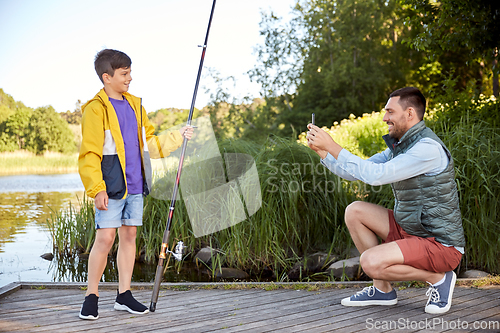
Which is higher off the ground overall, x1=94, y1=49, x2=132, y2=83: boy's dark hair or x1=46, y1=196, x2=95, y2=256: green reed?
x1=94, y1=49, x2=132, y2=83: boy's dark hair

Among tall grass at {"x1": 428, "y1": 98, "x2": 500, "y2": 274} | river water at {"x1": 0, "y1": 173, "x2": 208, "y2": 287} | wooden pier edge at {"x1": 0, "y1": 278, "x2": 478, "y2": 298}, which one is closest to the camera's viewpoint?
wooden pier edge at {"x1": 0, "y1": 278, "x2": 478, "y2": 298}

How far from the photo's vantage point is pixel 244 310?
92.0 inches

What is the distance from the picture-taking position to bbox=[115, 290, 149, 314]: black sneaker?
7.38ft

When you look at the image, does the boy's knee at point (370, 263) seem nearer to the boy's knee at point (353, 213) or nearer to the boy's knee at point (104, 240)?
the boy's knee at point (353, 213)

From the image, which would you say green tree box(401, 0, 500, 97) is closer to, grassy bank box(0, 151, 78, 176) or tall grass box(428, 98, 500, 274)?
tall grass box(428, 98, 500, 274)

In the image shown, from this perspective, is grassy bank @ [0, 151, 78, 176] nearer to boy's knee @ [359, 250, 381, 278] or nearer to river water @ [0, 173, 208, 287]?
river water @ [0, 173, 208, 287]

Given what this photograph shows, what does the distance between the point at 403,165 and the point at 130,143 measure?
1.35 m

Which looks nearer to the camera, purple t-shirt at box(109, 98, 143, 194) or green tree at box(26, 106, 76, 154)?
purple t-shirt at box(109, 98, 143, 194)

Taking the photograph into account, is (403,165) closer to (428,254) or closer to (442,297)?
(428,254)

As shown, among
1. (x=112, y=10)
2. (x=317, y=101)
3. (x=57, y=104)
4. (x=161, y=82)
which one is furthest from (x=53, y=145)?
(x=317, y=101)

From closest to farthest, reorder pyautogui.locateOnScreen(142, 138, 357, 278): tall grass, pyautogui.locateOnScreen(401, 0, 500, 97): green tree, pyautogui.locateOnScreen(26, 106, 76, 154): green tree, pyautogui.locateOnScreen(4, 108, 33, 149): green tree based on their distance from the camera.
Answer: pyautogui.locateOnScreen(142, 138, 357, 278): tall grass → pyautogui.locateOnScreen(401, 0, 500, 97): green tree → pyautogui.locateOnScreen(26, 106, 76, 154): green tree → pyautogui.locateOnScreen(4, 108, 33, 149): green tree

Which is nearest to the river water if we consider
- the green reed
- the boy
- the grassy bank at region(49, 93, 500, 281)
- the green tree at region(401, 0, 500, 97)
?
the green reed

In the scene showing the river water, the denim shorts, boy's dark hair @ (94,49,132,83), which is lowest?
the river water

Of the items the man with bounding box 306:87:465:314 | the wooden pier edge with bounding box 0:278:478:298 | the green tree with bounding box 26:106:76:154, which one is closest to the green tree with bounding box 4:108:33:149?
the green tree with bounding box 26:106:76:154
